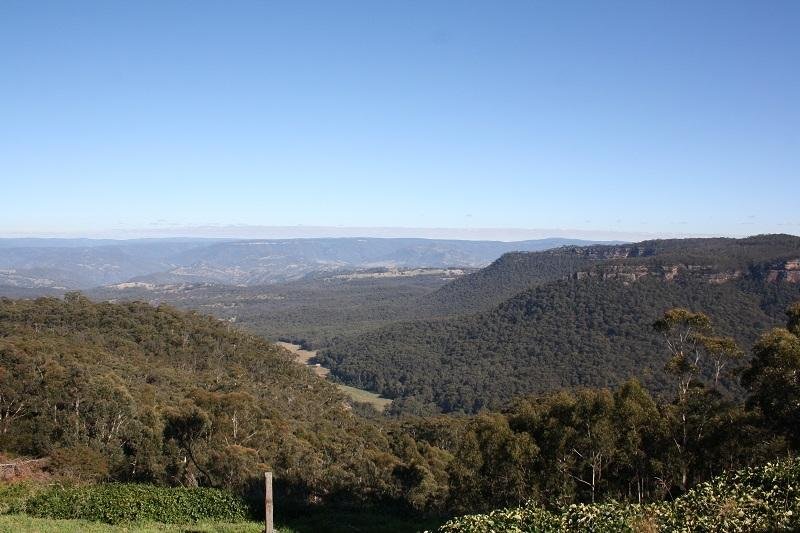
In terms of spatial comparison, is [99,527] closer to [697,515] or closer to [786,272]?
[697,515]

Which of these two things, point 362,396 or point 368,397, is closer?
point 362,396

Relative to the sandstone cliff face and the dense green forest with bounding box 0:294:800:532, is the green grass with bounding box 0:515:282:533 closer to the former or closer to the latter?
the dense green forest with bounding box 0:294:800:532

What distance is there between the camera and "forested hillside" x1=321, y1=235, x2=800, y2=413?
91.5 metres

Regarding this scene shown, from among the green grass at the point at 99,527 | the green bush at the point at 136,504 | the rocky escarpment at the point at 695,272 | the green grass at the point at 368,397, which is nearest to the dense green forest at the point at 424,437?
the green bush at the point at 136,504

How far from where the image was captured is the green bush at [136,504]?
1681 cm

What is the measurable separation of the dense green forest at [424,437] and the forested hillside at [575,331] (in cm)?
4811

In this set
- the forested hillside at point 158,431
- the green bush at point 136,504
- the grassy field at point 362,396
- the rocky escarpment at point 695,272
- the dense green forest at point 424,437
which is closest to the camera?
the green bush at point 136,504

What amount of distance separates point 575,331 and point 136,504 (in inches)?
3965

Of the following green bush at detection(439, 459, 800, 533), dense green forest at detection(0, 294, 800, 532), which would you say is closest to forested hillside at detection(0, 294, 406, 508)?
dense green forest at detection(0, 294, 800, 532)

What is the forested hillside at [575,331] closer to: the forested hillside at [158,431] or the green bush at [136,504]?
the forested hillside at [158,431]

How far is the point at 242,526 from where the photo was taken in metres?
15.5

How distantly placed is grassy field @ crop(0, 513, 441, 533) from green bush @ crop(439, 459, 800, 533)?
7506 millimetres

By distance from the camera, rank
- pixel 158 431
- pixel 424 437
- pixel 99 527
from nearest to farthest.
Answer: pixel 99 527 → pixel 158 431 → pixel 424 437

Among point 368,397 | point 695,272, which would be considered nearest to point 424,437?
point 368,397
